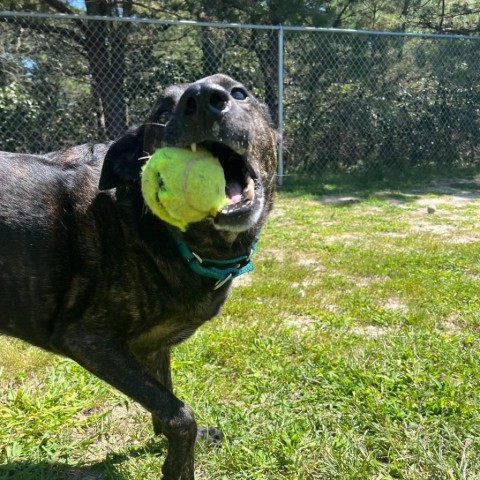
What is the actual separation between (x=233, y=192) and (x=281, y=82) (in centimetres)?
682

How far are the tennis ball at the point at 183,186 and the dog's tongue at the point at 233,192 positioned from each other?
0.11 metres

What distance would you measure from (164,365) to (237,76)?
7.28 metres

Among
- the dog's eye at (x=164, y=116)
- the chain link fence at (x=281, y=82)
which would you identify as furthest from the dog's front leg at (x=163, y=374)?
the chain link fence at (x=281, y=82)

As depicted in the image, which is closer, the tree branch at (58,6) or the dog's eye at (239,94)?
the dog's eye at (239,94)

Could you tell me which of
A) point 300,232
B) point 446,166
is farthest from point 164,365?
point 446,166

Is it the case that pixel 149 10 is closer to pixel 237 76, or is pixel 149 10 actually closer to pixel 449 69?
pixel 237 76

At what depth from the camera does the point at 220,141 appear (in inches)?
75.1

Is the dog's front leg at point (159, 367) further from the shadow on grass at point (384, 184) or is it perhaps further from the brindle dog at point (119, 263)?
the shadow on grass at point (384, 184)

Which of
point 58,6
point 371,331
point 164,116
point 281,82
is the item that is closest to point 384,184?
point 281,82

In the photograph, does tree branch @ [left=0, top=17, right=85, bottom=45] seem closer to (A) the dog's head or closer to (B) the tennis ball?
(A) the dog's head

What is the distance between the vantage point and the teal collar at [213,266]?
82.4 inches

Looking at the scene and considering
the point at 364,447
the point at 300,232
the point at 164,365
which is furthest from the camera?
the point at 300,232

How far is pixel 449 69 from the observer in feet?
34.1

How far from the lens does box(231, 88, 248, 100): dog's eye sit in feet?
7.75
